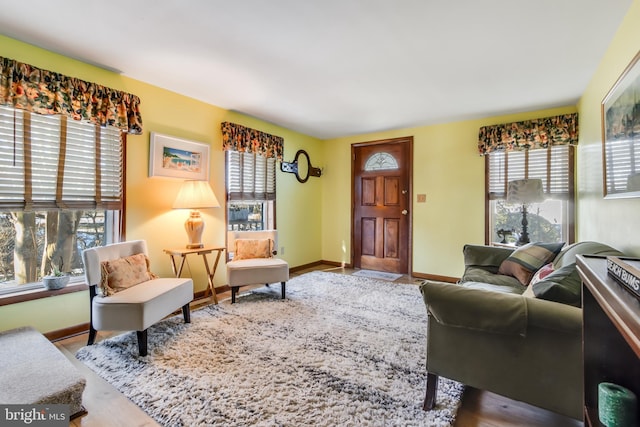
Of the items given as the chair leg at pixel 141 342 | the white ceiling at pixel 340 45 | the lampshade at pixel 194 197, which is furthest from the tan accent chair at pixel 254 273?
the white ceiling at pixel 340 45

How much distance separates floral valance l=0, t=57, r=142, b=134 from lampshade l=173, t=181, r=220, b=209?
67 centimetres

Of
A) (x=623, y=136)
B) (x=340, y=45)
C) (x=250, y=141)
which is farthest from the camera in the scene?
(x=250, y=141)

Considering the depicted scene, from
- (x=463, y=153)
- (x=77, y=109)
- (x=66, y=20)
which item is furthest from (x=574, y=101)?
(x=77, y=109)

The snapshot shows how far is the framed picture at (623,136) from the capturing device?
62.4 inches

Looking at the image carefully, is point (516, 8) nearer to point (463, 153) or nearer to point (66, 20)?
point (463, 153)

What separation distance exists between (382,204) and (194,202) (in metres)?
2.85

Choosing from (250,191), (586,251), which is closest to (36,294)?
(250,191)

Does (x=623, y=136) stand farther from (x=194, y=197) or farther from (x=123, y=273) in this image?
(x=123, y=273)

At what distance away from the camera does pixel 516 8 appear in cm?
178

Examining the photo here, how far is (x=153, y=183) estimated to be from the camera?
3006 millimetres

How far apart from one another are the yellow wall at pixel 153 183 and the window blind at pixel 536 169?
2.90 m

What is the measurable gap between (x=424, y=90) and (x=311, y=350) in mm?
2655

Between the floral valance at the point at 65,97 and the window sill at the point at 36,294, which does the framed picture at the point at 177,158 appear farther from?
the window sill at the point at 36,294

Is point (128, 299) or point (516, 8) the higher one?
point (516, 8)
